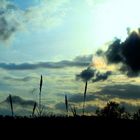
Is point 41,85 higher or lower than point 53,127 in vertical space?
higher

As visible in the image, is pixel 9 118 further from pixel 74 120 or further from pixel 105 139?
pixel 105 139

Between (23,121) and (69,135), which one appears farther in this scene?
(23,121)

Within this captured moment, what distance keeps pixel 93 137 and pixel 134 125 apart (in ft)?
18.8

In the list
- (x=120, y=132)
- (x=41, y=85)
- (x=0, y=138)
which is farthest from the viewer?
(x=41, y=85)

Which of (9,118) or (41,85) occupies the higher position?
(41,85)

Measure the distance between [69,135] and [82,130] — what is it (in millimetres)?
1967

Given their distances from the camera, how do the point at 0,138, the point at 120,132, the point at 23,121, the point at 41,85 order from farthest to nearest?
the point at 41,85
the point at 23,121
the point at 120,132
the point at 0,138

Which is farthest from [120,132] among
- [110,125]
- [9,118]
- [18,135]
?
[9,118]

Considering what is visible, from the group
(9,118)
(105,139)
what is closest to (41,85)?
(9,118)

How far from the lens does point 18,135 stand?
40.5 metres

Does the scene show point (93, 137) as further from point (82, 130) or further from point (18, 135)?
point (18, 135)

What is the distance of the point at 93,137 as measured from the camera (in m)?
40.7

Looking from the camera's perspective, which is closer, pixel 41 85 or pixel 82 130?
pixel 82 130

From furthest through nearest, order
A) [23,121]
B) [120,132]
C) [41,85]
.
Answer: [41,85], [23,121], [120,132]
